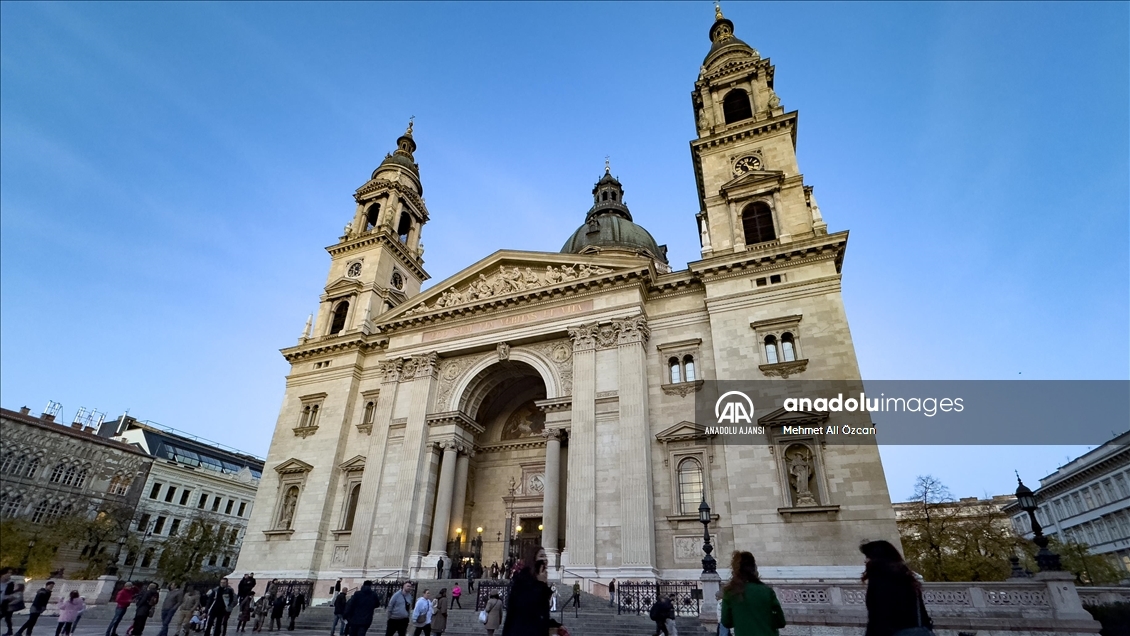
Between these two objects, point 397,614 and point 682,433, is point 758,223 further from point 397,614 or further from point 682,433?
point 397,614

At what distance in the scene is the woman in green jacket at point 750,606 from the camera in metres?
4.99

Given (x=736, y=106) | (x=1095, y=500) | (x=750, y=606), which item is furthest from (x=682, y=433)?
(x=1095, y=500)

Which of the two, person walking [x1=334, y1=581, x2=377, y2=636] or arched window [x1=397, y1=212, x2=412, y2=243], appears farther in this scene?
arched window [x1=397, y1=212, x2=412, y2=243]

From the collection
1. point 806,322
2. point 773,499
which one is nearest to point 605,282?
point 806,322

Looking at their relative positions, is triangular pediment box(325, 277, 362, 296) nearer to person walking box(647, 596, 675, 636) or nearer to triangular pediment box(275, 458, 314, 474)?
triangular pediment box(275, 458, 314, 474)

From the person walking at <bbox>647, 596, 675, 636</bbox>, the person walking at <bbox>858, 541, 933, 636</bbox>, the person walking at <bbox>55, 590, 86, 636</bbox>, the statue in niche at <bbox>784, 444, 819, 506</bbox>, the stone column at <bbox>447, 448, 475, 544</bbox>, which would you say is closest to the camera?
the person walking at <bbox>858, 541, 933, 636</bbox>

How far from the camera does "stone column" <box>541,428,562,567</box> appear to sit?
77.8 feet

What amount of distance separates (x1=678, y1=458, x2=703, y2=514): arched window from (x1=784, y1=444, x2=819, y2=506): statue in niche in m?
3.44

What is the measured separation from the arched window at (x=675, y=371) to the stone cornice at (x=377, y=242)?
2286cm

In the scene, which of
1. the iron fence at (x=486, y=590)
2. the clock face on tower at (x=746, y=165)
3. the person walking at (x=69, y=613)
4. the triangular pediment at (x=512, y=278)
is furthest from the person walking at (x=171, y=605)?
the clock face on tower at (x=746, y=165)

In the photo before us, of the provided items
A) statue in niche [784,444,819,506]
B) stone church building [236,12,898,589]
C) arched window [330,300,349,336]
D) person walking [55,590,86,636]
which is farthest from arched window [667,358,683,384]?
arched window [330,300,349,336]

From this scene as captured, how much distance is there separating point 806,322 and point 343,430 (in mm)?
25185

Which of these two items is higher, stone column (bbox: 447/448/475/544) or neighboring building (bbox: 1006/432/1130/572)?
neighboring building (bbox: 1006/432/1130/572)

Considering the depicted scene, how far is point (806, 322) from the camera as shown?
946 inches
